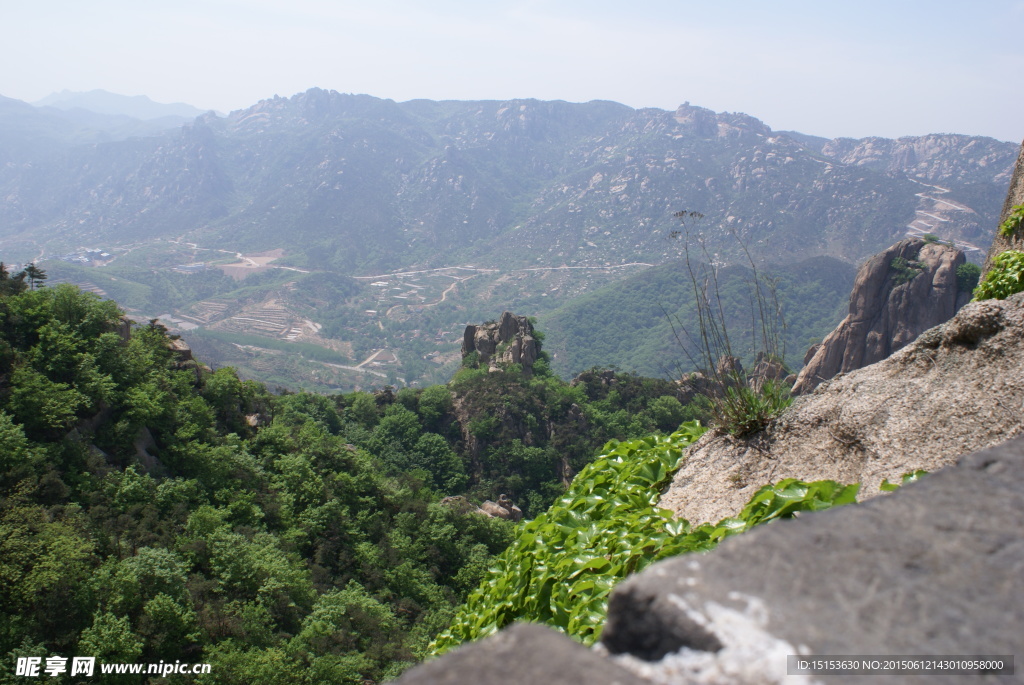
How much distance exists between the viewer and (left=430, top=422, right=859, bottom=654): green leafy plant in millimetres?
3773

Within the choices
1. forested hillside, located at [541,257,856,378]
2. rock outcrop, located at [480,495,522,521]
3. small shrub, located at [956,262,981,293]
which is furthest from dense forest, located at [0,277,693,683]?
→ forested hillside, located at [541,257,856,378]

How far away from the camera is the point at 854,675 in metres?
1.50

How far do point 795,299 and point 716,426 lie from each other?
137 meters

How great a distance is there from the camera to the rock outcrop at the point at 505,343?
57.7m

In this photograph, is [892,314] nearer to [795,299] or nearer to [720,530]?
[720,530]

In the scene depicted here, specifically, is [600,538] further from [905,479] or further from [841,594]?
[841,594]

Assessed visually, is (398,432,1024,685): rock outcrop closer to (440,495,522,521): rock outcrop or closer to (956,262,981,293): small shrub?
(440,495,522,521): rock outcrop

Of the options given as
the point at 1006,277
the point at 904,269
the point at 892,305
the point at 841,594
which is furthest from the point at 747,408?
the point at 904,269

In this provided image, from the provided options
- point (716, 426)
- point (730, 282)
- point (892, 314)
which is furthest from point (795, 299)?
point (716, 426)

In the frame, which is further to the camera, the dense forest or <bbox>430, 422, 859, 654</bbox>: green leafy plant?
the dense forest

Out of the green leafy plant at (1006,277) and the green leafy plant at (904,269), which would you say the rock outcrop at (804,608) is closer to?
the green leafy plant at (1006,277)

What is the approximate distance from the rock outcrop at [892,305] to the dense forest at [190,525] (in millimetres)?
28675

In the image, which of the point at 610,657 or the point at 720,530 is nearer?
the point at 610,657

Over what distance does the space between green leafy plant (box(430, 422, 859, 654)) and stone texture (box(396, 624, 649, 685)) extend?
90.1 inches
